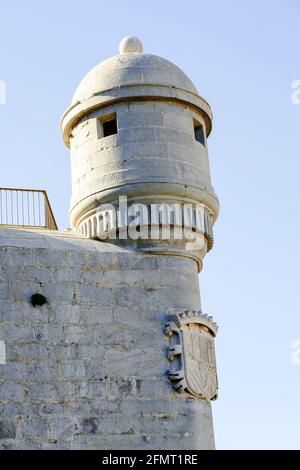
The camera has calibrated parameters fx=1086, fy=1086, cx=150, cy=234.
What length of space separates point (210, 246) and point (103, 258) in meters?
1.80

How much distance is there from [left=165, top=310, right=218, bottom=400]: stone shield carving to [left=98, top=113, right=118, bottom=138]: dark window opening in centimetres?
286

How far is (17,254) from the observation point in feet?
45.6

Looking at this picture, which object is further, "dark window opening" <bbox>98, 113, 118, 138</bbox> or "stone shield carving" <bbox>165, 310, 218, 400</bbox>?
"dark window opening" <bbox>98, 113, 118, 138</bbox>

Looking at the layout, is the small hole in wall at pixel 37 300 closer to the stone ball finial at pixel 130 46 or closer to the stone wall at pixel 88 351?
the stone wall at pixel 88 351

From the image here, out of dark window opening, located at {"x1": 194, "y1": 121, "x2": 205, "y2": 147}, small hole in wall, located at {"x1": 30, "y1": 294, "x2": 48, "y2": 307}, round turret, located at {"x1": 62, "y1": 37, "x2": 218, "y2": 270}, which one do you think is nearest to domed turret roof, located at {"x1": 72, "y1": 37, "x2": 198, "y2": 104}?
round turret, located at {"x1": 62, "y1": 37, "x2": 218, "y2": 270}

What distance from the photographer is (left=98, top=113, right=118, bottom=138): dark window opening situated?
595 inches

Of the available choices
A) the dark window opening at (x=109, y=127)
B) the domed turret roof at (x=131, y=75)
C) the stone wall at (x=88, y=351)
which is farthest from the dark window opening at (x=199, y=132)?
the stone wall at (x=88, y=351)

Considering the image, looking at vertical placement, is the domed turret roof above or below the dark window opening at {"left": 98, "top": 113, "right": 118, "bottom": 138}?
above

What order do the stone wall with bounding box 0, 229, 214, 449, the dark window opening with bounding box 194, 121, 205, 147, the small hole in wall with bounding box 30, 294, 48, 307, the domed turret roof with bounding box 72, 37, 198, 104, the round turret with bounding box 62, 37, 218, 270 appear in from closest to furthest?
the stone wall with bounding box 0, 229, 214, 449 → the small hole in wall with bounding box 30, 294, 48, 307 → the round turret with bounding box 62, 37, 218, 270 → the domed turret roof with bounding box 72, 37, 198, 104 → the dark window opening with bounding box 194, 121, 205, 147

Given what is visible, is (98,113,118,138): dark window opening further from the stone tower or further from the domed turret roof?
the domed turret roof
